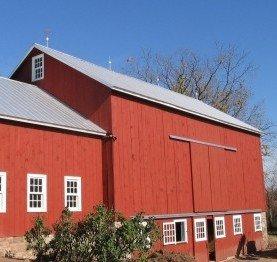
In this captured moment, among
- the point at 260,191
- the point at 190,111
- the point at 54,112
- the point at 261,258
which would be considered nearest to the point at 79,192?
the point at 54,112

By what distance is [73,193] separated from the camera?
2066 centimetres

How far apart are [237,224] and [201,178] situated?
5.96 meters

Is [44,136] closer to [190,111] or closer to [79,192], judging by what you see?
[79,192]

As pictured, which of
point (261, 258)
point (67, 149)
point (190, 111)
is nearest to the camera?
point (67, 149)

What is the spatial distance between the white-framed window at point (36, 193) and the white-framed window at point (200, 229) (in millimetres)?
10746

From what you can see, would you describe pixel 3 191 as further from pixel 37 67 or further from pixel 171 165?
pixel 171 165

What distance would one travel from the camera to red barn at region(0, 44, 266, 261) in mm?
18953

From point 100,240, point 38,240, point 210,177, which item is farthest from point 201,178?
point 100,240

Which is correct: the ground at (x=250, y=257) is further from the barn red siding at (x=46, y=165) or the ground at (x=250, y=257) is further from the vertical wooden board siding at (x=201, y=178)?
the vertical wooden board siding at (x=201, y=178)

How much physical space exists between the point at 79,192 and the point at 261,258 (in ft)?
49.2

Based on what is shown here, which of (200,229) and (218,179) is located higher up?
(218,179)

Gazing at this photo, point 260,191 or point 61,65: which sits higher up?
point 61,65

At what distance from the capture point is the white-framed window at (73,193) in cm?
2034

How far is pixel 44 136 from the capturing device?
778 inches
